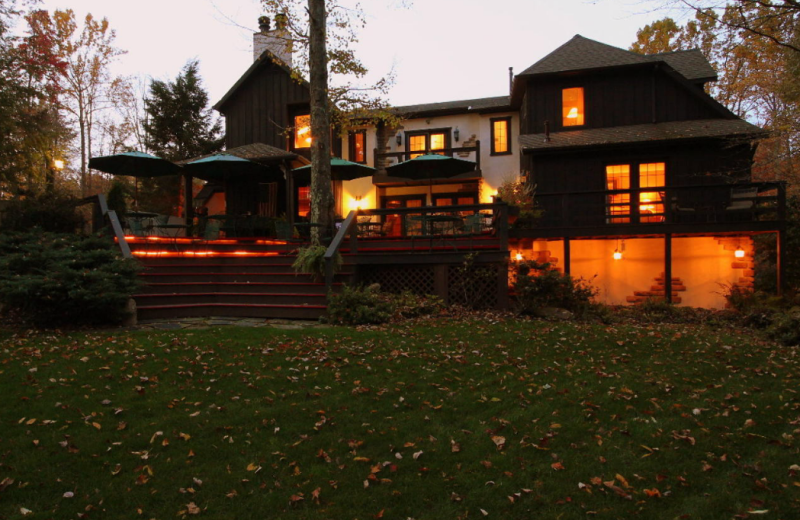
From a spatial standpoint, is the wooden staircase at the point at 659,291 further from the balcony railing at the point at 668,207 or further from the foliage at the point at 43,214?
the foliage at the point at 43,214

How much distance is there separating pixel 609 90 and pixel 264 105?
12.0m

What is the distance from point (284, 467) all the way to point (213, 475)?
0.49 metres

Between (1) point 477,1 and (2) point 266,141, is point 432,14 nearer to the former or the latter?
(1) point 477,1

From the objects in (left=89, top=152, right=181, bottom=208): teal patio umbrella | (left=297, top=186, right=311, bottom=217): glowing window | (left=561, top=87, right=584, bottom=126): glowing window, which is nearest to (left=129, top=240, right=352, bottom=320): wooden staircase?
(left=89, top=152, right=181, bottom=208): teal patio umbrella

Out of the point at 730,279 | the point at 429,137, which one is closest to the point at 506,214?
the point at 730,279

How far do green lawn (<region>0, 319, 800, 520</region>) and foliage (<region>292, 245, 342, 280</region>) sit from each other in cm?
338

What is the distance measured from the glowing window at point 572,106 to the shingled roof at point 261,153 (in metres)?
8.73

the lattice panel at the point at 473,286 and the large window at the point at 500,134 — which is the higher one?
the large window at the point at 500,134

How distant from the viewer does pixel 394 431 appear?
4.16 meters

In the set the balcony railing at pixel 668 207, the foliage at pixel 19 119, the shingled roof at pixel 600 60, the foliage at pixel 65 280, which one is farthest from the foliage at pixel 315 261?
the shingled roof at pixel 600 60

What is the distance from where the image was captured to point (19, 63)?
50.8 feet

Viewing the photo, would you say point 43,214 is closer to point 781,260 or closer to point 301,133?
point 301,133

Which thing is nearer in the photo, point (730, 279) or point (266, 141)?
point (730, 279)

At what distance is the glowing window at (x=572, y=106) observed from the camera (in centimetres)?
1556
